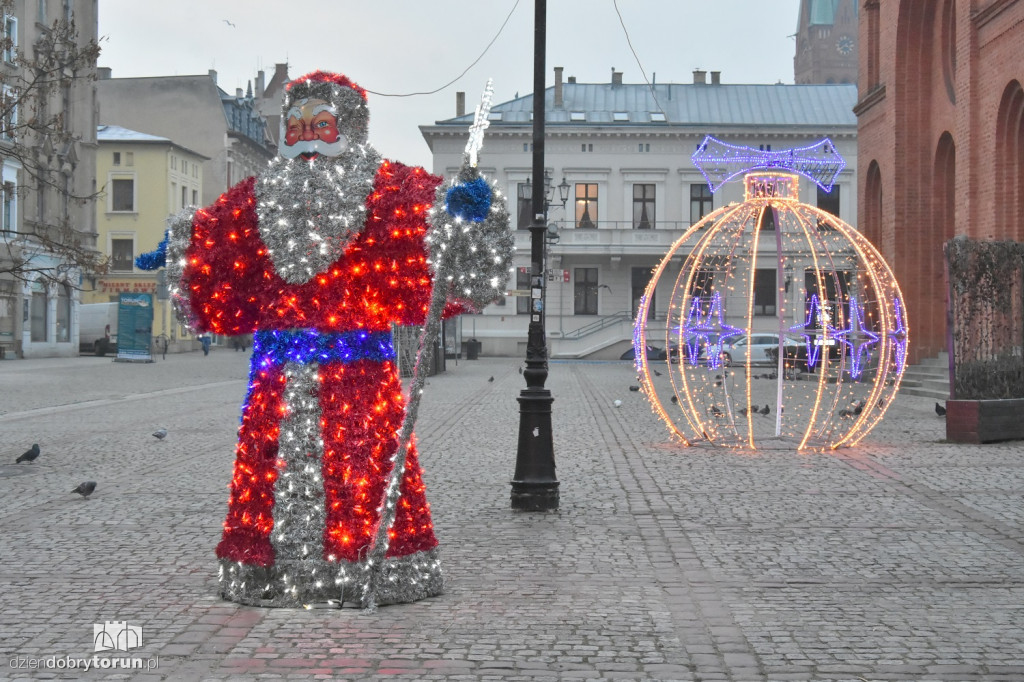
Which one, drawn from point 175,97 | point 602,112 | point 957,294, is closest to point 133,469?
point 957,294

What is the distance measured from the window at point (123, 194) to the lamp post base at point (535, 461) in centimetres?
5253

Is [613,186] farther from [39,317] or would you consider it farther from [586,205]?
[39,317]

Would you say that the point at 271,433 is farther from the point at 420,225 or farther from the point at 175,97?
the point at 175,97

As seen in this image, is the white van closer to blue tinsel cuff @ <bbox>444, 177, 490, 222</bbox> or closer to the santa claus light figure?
the santa claus light figure

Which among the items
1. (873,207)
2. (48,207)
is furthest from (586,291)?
(873,207)

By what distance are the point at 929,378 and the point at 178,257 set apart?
780 inches

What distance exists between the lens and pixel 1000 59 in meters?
19.9

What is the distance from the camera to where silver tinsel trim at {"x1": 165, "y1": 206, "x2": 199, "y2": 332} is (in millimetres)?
5773

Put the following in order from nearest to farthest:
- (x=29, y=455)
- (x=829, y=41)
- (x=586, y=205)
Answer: (x=29, y=455) < (x=586, y=205) < (x=829, y=41)

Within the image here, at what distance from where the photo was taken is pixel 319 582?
5.55 m

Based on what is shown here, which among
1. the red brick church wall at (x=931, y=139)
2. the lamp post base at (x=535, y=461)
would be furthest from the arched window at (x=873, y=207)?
the lamp post base at (x=535, y=461)

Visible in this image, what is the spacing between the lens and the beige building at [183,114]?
6450 cm

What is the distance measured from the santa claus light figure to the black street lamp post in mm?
2952

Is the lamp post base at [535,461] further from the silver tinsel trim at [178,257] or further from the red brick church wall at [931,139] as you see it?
the red brick church wall at [931,139]
